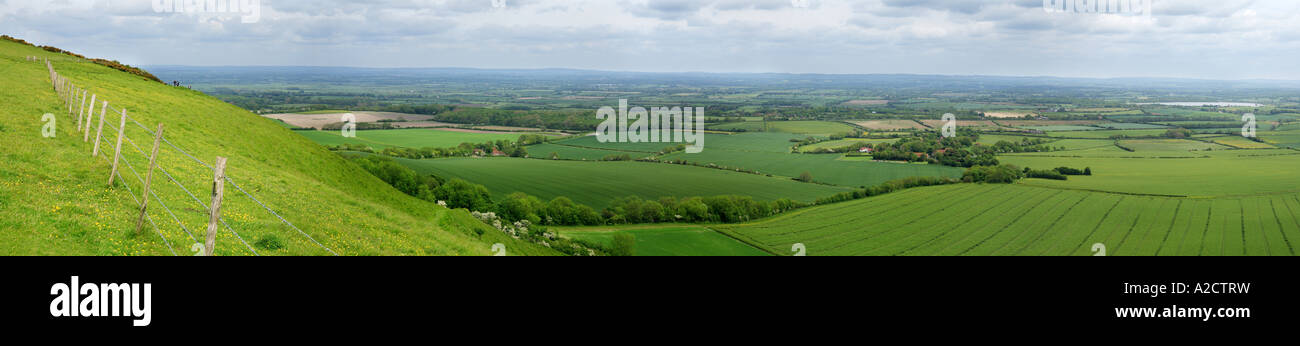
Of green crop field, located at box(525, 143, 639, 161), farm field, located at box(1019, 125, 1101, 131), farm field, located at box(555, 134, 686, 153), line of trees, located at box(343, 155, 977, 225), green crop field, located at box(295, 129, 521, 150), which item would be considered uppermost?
farm field, located at box(1019, 125, 1101, 131)

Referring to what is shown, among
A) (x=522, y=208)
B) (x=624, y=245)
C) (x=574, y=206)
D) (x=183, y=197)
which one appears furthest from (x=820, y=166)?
(x=183, y=197)

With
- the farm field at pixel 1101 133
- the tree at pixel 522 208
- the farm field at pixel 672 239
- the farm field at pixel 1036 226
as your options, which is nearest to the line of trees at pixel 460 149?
the tree at pixel 522 208

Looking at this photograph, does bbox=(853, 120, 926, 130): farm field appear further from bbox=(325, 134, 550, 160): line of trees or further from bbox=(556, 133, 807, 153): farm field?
bbox=(325, 134, 550, 160): line of trees

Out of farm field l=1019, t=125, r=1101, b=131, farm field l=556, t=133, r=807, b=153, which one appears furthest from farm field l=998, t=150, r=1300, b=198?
farm field l=1019, t=125, r=1101, b=131

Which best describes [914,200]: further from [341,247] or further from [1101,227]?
[341,247]

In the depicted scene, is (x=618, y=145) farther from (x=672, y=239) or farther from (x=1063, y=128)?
(x=1063, y=128)
